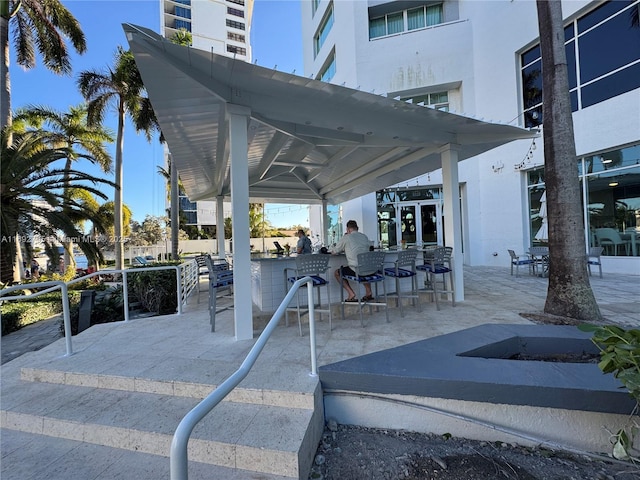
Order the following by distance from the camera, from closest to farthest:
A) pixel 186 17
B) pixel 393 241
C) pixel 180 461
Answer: pixel 180 461
pixel 393 241
pixel 186 17

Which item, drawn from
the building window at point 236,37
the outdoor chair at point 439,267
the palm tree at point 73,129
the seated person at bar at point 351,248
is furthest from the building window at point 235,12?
the outdoor chair at point 439,267

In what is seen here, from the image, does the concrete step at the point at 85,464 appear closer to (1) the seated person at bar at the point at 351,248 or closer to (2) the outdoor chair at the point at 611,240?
(1) the seated person at bar at the point at 351,248

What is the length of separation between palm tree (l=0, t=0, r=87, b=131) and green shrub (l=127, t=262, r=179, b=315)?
23.5ft

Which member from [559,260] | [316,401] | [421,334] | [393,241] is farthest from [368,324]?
[393,241]

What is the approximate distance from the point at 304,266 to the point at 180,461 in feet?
10.2

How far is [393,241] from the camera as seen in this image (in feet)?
41.6

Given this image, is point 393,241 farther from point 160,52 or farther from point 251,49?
point 251,49

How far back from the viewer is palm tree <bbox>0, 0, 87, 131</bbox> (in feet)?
30.1

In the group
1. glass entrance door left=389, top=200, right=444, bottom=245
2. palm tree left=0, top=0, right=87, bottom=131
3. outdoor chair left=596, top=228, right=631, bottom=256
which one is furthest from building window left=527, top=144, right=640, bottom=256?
palm tree left=0, top=0, right=87, bottom=131

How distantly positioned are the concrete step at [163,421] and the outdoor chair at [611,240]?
1012cm

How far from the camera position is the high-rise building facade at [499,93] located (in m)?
7.87

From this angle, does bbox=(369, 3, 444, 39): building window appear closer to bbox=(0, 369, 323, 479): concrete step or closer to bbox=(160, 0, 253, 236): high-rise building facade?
bbox=(0, 369, 323, 479): concrete step

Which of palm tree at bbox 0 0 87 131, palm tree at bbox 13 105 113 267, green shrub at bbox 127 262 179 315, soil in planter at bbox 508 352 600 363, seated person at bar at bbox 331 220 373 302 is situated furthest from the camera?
palm tree at bbox 13 105 113 267

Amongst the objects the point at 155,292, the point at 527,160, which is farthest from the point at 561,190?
the point at 155,292
